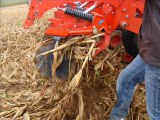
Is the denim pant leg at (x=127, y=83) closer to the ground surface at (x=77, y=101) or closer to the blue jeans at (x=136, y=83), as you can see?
the blue jeans at (x=136, y=83)

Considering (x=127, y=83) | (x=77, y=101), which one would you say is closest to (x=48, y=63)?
(x=77, y=101)

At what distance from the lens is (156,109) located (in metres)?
2.72

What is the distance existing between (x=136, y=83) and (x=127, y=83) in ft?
0.27

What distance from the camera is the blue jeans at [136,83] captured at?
8.59ft

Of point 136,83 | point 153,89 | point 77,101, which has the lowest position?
point 77,101

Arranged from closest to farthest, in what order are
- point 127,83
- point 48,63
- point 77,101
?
point 127,83
point 48,63
point 77,101

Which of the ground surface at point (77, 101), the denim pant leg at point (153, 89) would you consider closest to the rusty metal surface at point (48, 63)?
the ground surface at point (77, 101)

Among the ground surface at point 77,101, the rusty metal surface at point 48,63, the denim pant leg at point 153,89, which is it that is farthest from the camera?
the ground surface at point 77,101

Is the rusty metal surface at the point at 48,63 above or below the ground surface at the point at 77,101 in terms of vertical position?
above

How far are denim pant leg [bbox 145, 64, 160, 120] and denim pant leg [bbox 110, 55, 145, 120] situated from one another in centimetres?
46

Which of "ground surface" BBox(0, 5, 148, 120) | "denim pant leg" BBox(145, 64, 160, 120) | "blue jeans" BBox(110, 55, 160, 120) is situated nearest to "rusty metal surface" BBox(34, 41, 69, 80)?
"ground surface" BBox(0, 5, 148, 120)

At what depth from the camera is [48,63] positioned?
147 inches

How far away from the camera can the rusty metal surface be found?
3.69 m

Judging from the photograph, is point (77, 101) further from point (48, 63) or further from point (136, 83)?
point (136, 83)
